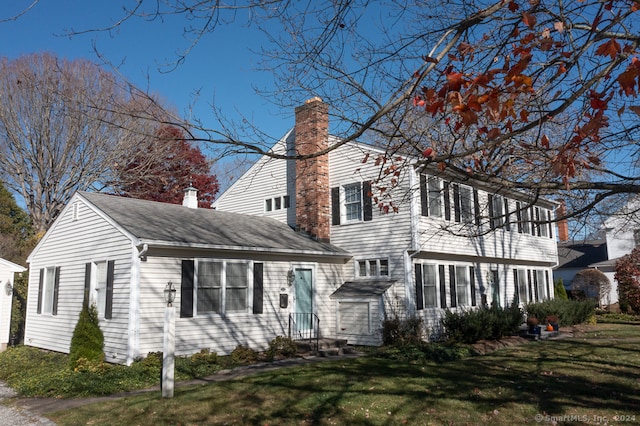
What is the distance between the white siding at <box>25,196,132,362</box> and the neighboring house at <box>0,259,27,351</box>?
672 millimetres

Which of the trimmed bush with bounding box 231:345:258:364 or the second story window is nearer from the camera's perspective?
the trimmed bush with bounding box 231:345:258:364

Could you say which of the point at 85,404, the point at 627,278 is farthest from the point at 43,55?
the point at 627,278

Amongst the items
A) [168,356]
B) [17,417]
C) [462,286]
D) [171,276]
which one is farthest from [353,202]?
[17,417]

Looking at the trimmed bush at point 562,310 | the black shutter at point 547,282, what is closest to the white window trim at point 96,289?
the trimmed bush at point 562,310

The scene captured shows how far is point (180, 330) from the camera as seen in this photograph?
38.8 feet

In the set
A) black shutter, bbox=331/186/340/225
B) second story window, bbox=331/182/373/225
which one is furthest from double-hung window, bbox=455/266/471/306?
black shutter, bbox=331/186/340/225

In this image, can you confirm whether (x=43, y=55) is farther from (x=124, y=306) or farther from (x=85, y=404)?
(x=85, y=404)

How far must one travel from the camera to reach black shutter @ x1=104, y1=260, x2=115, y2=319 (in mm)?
12047

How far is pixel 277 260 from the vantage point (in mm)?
14492

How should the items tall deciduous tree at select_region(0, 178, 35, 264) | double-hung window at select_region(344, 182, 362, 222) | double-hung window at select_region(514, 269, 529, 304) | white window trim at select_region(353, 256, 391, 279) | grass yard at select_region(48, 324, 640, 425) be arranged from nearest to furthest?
grass yard at select_region(48, 324, 640, 425), white window trim at select_region(353, 256, 391, 279), double-hung window at select_region(344, 182, 362, 222), double-hung window at select_region(514, 269, 529, 304), tall deciduous tree at select_region(0, 178, 35, 264)

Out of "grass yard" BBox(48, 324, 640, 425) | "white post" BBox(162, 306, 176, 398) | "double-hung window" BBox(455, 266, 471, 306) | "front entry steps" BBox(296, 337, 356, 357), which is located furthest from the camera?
"double-hung window" BBox(455, 266, 471, 306)

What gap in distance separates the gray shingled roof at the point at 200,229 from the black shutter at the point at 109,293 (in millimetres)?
1198

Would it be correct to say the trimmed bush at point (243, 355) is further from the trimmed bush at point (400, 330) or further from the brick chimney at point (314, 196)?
the brick chimney at point (314, 196)

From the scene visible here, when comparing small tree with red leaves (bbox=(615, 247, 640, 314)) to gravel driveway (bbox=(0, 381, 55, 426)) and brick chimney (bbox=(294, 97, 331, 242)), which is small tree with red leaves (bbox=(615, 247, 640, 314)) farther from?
gravel driveway (bbox=(0, 381, 55, 426))
